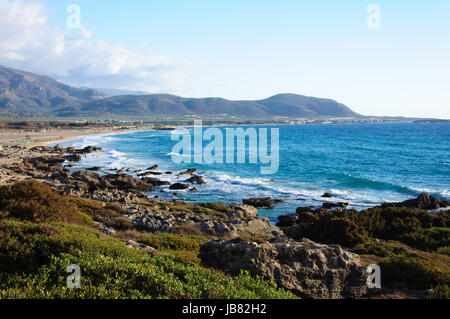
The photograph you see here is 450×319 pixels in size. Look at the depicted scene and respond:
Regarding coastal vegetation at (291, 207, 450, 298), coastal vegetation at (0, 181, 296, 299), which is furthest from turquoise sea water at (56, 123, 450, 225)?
coastal vegetation at (0, 181, 296, 299)

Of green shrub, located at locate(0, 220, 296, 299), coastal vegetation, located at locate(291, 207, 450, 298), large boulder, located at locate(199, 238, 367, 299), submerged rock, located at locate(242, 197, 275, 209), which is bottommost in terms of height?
submerged rock, located at locate(242, 197, 275, 209)

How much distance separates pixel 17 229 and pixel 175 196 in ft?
82.4

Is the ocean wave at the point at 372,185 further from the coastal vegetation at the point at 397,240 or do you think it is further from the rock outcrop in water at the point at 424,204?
the coastal vegetation at the point at 397,240

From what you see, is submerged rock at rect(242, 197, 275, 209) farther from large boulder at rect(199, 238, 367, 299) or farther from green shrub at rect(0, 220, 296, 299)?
green shrub at rect(0, 220, 296, 299)

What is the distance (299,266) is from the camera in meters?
9.07

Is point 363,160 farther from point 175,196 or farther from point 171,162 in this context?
point 175,196

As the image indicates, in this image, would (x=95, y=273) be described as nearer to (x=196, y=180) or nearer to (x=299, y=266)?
(x=299, y=266)

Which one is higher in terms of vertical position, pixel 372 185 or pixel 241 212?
pixel 241 212

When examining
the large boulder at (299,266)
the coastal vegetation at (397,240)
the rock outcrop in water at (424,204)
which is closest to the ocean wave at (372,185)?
the rock outcrop in water at (424,204)

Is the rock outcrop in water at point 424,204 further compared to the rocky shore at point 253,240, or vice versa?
the rock outcrop in water at point 424,204

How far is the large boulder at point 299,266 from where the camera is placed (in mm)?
8617

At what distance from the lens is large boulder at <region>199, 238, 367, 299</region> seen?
862 cm

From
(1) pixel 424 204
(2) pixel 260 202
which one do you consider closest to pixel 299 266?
(2) pixel 260 202

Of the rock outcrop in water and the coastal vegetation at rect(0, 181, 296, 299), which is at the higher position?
the coastal vegetation at rect(0, 181, 296, 299)
